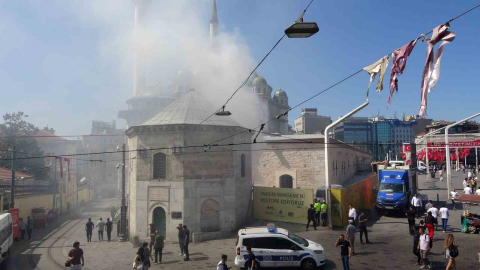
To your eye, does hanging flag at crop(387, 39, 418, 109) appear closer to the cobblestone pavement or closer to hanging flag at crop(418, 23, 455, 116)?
hanging flag at crop(418, 23, 455, 116)

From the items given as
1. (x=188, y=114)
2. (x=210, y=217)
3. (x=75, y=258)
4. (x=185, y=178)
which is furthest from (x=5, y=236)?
(x=188, y=114)

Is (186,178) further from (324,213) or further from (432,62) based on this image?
(432,62)

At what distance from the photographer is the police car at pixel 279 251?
1164 cm

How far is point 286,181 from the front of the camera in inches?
1154

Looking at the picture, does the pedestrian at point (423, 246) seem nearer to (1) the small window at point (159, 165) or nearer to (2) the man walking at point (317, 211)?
(2) the man walking at point (317, 211)

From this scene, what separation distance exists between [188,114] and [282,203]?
7909 mm

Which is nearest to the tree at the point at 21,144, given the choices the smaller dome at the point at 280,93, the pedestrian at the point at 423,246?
the pedestrian at the point at 423,246

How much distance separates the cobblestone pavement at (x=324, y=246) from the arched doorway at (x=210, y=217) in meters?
1.45

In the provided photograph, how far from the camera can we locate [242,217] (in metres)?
20.9

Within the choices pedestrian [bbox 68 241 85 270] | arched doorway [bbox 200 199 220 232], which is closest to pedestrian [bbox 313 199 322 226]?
arched doorway [bbox 200 199 220 232]

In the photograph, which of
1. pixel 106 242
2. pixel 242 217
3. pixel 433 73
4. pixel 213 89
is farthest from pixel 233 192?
pixel 213 89

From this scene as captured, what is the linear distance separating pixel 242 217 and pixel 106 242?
27.7ft

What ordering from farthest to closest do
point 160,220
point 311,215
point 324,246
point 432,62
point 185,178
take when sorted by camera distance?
point 160,220 → point 185,178 → point 311,215 → point 324,246 → point 432,62

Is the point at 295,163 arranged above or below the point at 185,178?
above
